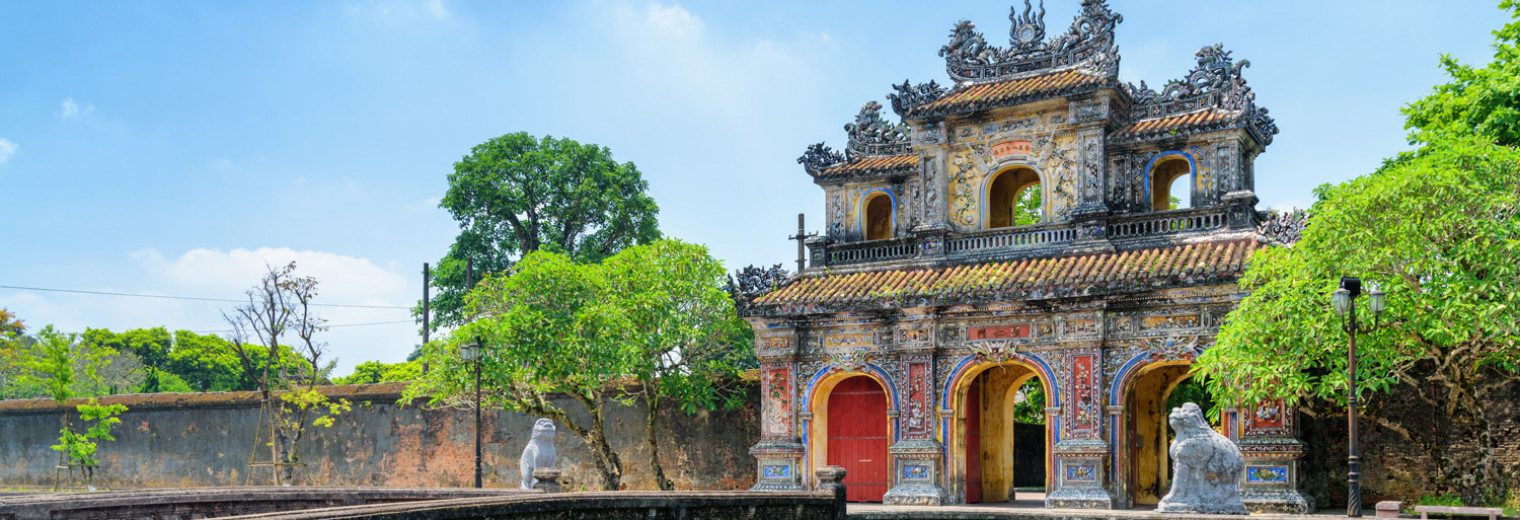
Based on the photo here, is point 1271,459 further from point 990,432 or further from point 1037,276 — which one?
point 990,432

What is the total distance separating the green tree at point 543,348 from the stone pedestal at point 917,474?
16.6 ft

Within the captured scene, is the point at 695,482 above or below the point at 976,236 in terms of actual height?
below

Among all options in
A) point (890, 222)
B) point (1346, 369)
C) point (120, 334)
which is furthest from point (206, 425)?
point (120, 334)

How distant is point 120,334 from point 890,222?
151 ft

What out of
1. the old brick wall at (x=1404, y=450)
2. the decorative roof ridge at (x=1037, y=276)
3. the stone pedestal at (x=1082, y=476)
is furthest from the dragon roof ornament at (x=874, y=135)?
the old brick wall at (x=1404, y=450)

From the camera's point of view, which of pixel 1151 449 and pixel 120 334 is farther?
pixel 120 334

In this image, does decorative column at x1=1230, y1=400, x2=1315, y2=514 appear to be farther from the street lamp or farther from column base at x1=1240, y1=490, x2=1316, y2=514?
the street lamp

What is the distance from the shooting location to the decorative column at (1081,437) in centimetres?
2053

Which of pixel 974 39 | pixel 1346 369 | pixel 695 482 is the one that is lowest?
pixel 695 482

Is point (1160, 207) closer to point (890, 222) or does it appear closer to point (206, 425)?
point (890, 222)

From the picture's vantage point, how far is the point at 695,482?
85.5 feet

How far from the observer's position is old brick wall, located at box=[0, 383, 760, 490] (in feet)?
85.7

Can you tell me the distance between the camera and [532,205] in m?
41.9

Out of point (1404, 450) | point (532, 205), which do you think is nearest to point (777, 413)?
point (1404, 450)
